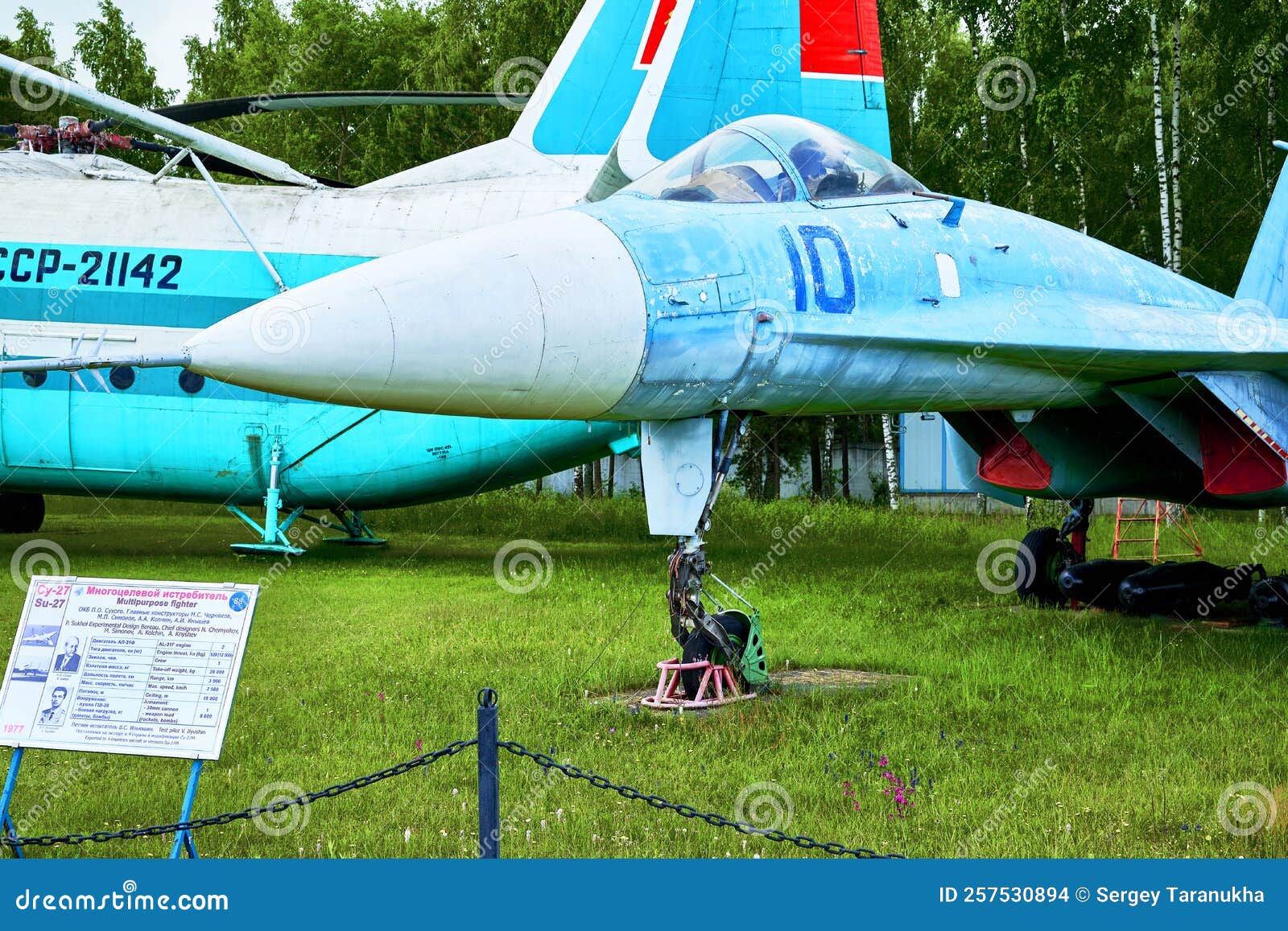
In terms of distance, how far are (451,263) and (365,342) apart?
588 millimetres

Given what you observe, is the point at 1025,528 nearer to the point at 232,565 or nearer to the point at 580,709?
the point at 232,565

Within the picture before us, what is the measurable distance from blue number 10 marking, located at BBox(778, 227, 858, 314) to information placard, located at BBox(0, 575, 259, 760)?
3.02 m

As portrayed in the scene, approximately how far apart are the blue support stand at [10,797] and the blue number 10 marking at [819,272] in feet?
12.6

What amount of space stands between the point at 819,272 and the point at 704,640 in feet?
7.06

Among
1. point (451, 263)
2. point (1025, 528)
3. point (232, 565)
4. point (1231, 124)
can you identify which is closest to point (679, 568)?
point (451, 263)

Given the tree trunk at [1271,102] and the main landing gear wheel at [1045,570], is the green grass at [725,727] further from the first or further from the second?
the tree trunk at [1271,102]

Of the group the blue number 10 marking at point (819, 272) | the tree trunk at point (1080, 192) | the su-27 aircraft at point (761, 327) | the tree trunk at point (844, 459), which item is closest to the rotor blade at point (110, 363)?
the su-27 aircraft at point (761, 327)

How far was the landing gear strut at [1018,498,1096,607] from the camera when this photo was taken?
1134cm

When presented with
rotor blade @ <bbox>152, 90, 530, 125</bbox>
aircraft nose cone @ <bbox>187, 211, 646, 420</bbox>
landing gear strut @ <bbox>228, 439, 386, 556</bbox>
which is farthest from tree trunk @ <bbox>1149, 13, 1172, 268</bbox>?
aircraft nose cone @ <bbox>187, 211, 646, 420</bbox>

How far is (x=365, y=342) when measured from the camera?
491 cm

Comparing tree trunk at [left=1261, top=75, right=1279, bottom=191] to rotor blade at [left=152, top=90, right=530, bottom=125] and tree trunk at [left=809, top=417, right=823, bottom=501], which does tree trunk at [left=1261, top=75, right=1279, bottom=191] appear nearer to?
rotor blade at [left=152, top=90, right=530, bottom=125]

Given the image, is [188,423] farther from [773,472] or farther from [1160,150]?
[773,472]

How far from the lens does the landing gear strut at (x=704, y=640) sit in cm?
680

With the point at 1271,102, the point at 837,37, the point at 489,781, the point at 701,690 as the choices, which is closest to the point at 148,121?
the point at 837,37
